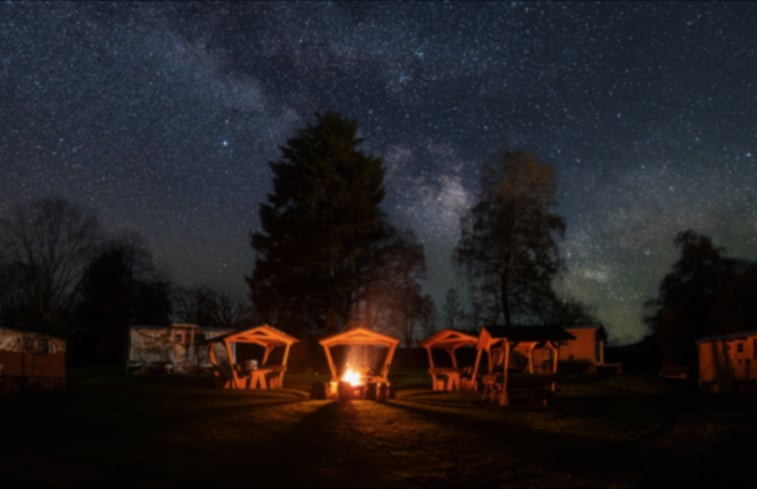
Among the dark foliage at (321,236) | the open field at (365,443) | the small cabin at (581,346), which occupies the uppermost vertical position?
the dark foliage at (321,236)

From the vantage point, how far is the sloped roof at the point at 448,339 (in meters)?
28.6

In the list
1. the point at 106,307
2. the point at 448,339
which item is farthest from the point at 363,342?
the point at 106,307

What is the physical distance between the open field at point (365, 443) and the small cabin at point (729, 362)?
27.7ft

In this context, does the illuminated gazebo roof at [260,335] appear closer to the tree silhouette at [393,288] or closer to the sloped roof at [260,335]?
the sloped roof at [260,335]

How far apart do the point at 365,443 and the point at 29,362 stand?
19127mm

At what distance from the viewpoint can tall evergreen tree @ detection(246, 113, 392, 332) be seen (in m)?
44.5

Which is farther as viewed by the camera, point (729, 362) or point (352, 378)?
point (729, 362)

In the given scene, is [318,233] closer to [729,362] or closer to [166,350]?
[166,350]

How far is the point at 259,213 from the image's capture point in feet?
156

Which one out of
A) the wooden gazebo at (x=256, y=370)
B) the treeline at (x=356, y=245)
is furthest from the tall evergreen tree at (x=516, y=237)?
the wooden gazebo at (x=256, y=370)

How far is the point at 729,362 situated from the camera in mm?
30953

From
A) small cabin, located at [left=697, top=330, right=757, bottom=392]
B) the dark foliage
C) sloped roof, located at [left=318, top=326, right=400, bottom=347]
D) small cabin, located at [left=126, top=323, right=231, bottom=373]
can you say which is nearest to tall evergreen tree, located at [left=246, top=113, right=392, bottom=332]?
the dark foliage

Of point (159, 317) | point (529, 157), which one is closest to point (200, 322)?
point (159, 317)

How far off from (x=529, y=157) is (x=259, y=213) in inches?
753
